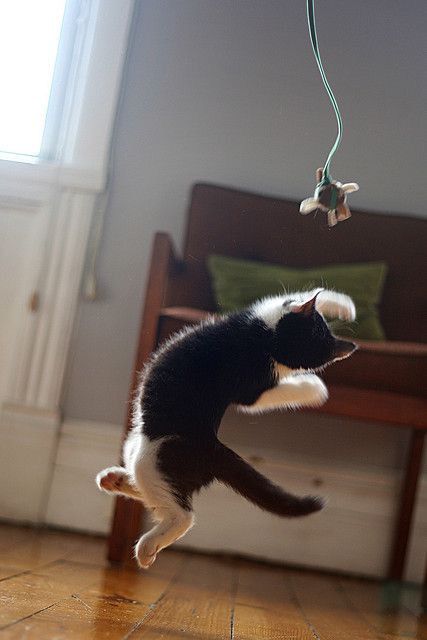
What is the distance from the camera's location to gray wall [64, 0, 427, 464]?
85 centimetres

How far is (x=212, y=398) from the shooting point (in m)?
0.55

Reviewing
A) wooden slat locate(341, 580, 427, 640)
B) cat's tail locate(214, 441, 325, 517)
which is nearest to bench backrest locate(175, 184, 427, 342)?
wooden slat locate(341, 580, 427, 640)

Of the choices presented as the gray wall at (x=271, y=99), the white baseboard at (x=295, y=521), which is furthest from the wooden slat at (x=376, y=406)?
the white baseboard at (x=295, y=521)

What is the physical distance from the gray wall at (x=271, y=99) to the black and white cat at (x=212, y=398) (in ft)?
0.71

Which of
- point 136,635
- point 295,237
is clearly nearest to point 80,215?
point 295,237

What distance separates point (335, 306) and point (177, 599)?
439 millimetres

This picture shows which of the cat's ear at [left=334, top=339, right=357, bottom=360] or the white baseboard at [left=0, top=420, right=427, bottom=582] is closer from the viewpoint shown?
the cat's ear at [left=334, top=339, right=357, bottom=360]

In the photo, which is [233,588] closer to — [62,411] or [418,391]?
[418,391]

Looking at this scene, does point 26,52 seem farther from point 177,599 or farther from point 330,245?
point 177,599

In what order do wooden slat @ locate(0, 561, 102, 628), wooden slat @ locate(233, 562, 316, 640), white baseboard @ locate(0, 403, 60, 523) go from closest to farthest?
wooden slat @ locate(0, 561, 102, 628), wooden slat @ locate(233, 562, 316, 640), white baseboard @ locate(0, 403, 60, 523)

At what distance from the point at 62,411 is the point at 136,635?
0.93 meters

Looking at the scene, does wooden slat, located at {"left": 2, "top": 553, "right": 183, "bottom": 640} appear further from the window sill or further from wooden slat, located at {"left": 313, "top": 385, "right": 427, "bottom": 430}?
the window sill

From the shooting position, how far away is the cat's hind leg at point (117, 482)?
22.4 inches

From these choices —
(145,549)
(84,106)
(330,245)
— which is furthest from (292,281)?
(145,549)
